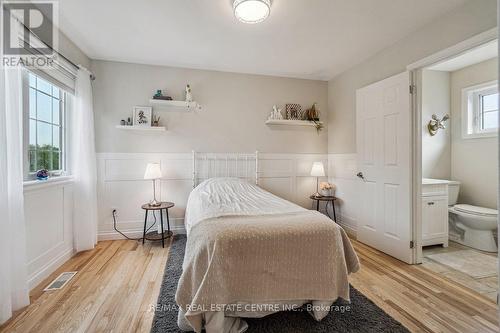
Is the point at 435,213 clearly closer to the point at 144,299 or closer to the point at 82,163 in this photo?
the point at 144,299

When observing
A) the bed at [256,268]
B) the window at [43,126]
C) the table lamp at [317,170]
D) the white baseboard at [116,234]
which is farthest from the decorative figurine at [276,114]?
the window at [43,126]

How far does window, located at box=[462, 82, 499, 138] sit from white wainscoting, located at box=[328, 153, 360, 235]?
1.81 m

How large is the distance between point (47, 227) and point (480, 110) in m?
5.78

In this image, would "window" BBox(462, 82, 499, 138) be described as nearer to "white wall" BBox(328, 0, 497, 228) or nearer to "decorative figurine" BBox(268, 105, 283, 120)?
"white wall" BBox(328, 0, 497, 228)

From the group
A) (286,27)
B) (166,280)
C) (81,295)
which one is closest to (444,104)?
(286,27)

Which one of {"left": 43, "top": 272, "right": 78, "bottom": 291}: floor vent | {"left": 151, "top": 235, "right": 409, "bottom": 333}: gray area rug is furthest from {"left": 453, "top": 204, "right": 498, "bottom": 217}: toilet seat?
{"left": 43, "top": 272, "right": 78, "bottom": 291}: floor vent

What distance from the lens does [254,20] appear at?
207 centimetres

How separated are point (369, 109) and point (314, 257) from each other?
2.32 metres

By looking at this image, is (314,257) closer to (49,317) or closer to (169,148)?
(49,317)

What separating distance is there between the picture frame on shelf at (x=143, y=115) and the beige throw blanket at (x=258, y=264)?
2228 millimetres

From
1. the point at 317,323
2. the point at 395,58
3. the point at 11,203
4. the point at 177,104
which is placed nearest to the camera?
the point at 317,323

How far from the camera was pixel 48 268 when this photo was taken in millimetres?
2273

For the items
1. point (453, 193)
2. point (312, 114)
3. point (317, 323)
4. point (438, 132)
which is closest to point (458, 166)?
point (453, 193)

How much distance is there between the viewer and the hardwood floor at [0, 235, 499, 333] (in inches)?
62.5
